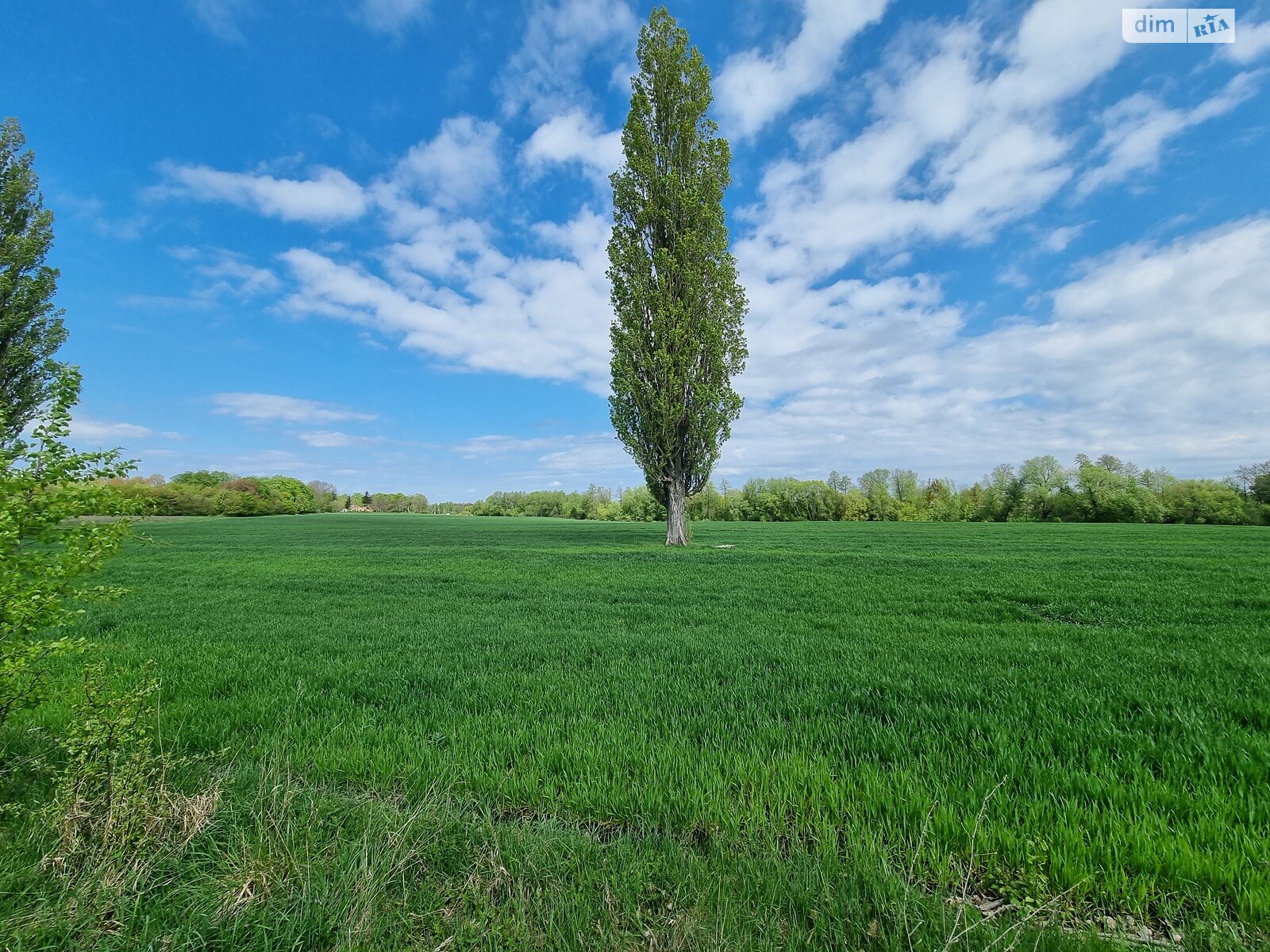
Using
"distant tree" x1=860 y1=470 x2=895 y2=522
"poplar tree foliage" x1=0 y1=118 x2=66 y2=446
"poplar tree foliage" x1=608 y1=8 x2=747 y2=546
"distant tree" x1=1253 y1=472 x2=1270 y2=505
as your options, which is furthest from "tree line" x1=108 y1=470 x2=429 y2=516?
"distant tree" x1=1253 y1=472 x2=1270 y2=505

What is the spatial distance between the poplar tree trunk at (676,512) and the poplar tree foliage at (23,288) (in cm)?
2647

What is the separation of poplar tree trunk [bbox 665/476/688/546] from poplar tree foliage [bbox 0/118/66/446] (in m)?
26.5

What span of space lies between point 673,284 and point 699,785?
21662 mm

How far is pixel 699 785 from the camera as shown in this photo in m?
3.06

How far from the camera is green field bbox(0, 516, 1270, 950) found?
6.78 feet

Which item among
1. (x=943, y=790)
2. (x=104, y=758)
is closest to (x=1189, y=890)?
(x=943, y=790)

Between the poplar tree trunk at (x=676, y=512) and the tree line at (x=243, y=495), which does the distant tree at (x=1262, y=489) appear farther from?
the tree line at (x=243, y=495)

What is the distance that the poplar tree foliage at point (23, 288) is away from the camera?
67.9 ft

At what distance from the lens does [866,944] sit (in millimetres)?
1943

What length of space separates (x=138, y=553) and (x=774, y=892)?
29.8 metres

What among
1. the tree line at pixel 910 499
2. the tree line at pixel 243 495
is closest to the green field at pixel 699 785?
the tree line at pixel 910 499

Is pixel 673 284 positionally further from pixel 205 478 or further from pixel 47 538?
pixel 205 478

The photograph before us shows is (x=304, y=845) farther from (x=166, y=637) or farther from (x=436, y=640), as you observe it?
(x=166, y=637)

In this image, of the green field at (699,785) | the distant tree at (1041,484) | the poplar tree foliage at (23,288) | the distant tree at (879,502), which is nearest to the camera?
the green field at (699,785)
